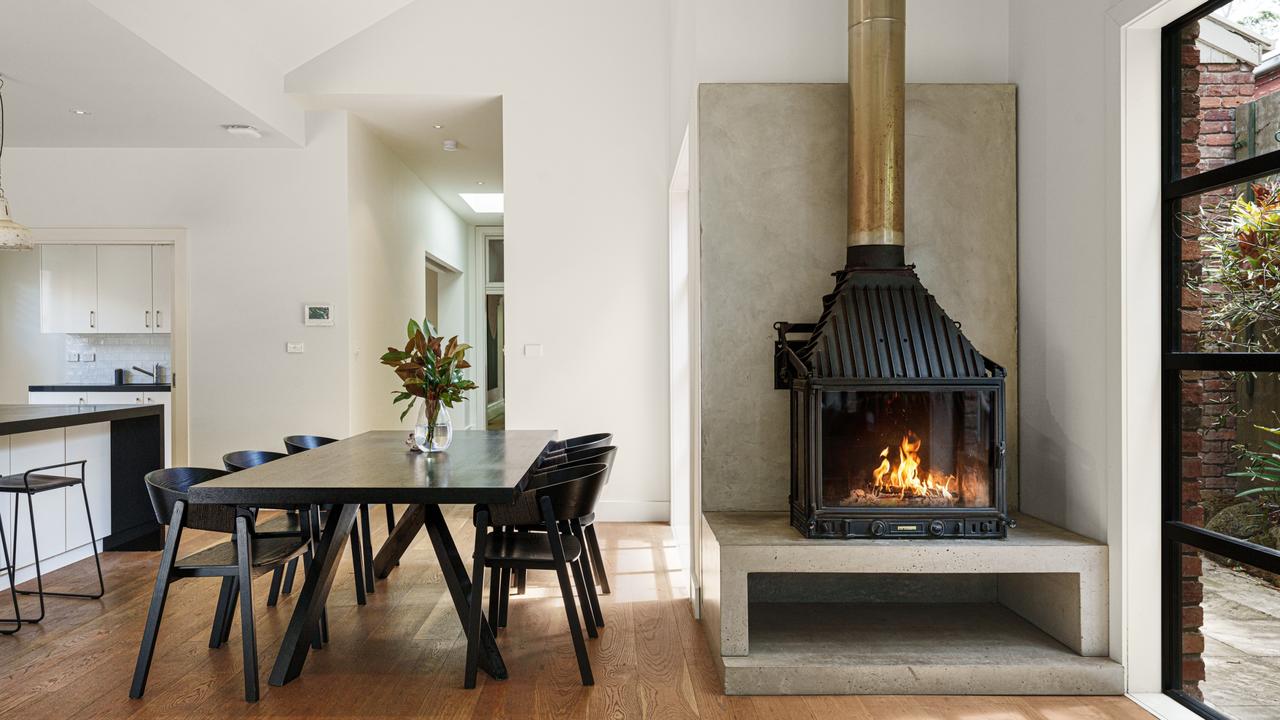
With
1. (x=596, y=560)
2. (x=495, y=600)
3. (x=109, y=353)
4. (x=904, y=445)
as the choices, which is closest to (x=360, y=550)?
(x=495, y=600)

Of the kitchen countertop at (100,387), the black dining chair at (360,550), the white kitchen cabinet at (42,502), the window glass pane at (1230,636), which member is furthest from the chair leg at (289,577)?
the window glass pane at (1230,636)

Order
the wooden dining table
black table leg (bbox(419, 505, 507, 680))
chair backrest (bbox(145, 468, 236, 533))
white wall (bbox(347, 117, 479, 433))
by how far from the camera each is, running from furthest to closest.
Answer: white wall (bbox(347, 117, 479, 433)) < black table leg (bbox(419, 505, 507, 680)) < chair backrest (bbox(145, 468, 236, 533)) < the wooden dining table

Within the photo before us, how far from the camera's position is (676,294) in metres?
5.37

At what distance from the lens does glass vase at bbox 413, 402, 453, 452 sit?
3.38m

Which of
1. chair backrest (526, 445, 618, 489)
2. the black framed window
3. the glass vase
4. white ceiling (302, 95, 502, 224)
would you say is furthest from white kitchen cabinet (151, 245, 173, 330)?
the black framed window

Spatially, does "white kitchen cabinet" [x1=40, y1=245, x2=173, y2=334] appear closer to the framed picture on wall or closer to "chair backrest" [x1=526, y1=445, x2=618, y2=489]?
the framed picture on wall

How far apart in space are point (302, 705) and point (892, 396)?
2197 millimetres

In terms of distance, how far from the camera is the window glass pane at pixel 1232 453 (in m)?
2.20

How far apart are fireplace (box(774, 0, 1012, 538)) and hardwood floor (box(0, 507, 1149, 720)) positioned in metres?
0.61

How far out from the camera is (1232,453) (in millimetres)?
2342

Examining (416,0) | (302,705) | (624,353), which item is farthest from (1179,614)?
(416,0)

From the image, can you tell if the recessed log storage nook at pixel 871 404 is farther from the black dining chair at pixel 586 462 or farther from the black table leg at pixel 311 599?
the black table leg at pixel 311 599

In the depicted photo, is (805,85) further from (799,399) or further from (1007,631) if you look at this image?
(1007,631)

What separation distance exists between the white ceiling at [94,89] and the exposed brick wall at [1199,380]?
438 cm
